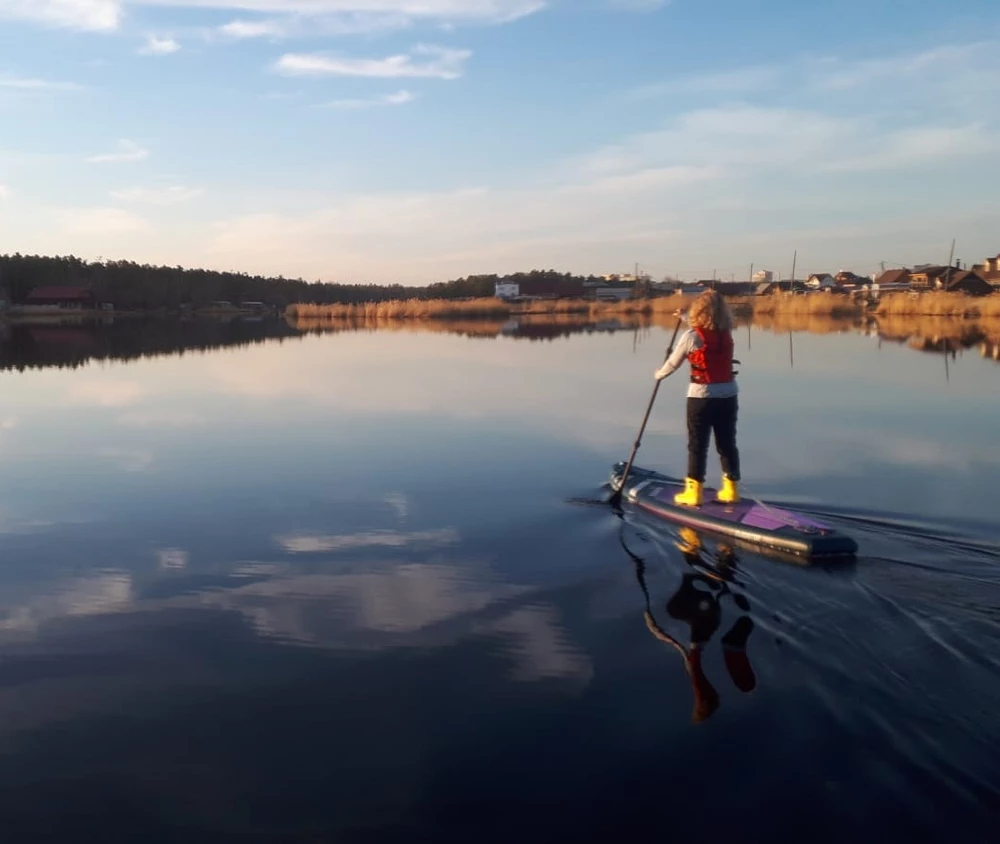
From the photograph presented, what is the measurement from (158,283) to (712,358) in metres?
102

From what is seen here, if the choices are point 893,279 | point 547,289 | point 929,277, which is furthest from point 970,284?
point 547,289

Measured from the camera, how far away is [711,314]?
7.36 m

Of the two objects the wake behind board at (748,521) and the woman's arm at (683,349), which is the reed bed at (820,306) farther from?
the woman's arm at (683,349)

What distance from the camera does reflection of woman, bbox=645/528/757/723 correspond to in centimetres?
434

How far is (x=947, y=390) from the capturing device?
1672 cm

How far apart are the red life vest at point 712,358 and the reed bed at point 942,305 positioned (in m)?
45.4

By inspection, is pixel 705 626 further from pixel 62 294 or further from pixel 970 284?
pixel 62 294

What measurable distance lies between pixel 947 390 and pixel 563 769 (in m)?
15.8

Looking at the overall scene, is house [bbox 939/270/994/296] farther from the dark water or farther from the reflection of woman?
the reflection of woman

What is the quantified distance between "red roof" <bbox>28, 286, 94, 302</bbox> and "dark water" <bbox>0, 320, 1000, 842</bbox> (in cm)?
9144

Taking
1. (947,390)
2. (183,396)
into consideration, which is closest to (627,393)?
(947,390)

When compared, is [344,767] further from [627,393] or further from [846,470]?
[627,393]

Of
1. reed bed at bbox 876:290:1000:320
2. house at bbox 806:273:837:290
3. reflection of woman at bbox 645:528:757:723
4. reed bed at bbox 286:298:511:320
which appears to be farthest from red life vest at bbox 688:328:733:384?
house at bbox 806:273:837:290

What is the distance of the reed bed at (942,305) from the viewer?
46344 mm
